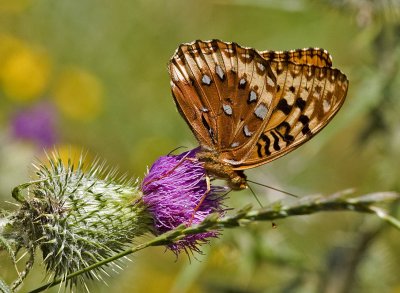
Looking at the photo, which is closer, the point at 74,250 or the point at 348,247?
the point at 74,250

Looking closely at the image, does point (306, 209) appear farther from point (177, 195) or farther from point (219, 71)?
point (219, 71)

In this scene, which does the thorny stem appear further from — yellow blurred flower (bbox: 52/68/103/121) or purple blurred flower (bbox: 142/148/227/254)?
yellow blurred flower (bbox: 52/68/103/121)

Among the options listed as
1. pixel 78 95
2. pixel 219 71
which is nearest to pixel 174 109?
pixel 78 95

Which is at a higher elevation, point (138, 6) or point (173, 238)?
point (138, 6)

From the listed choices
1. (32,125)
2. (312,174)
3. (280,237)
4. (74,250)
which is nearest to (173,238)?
(74,250)

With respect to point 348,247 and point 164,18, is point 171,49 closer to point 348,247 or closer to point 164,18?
point 164,18

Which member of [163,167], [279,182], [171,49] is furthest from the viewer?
[171,49]

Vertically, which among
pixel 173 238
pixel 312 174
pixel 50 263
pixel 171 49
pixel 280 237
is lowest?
pixel 50 263
